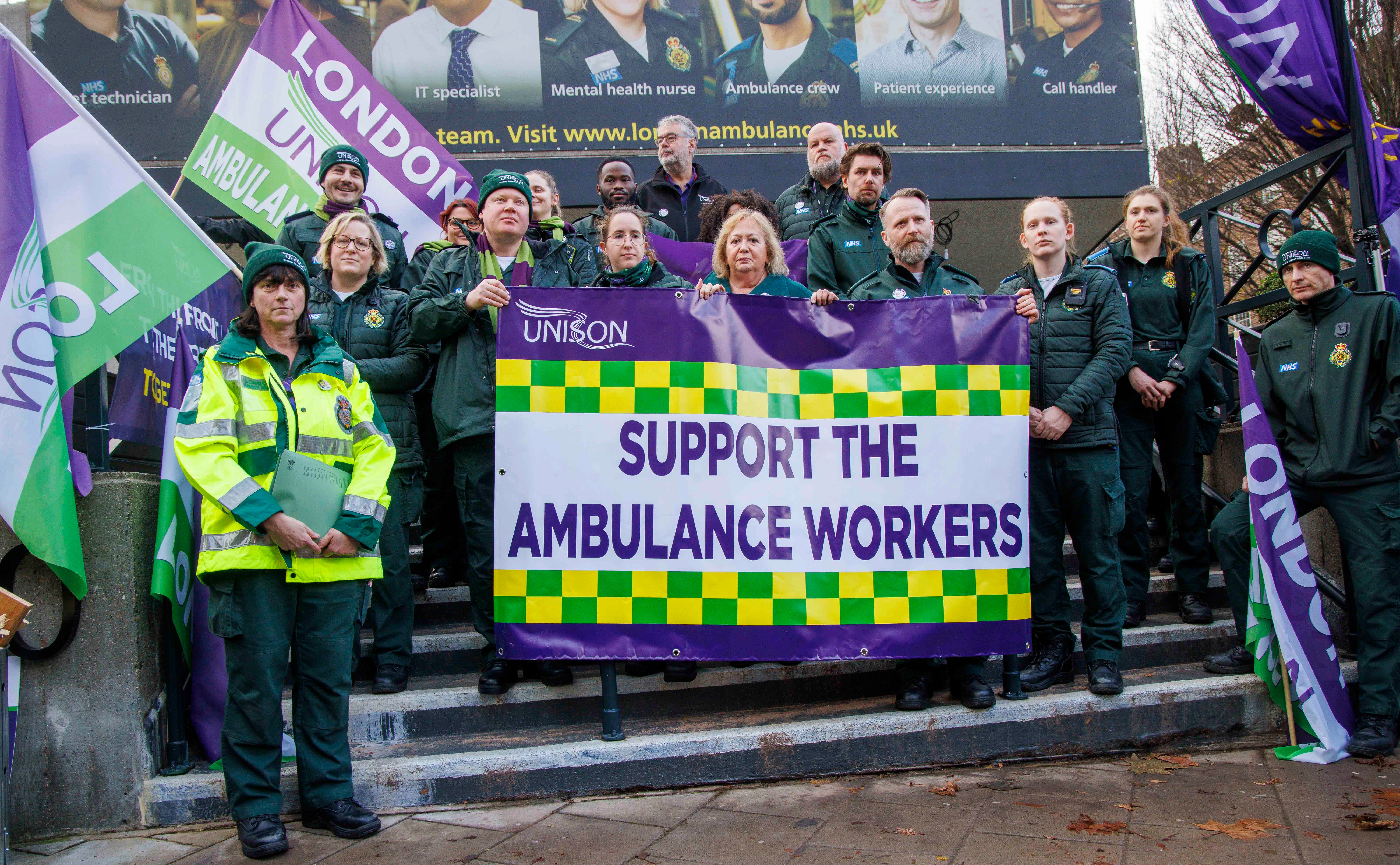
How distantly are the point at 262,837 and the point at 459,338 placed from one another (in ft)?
6.85

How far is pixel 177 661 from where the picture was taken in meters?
3.63

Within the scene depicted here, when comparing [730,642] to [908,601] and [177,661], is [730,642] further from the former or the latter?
[177,661]

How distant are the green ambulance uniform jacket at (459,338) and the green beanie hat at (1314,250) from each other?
338cm

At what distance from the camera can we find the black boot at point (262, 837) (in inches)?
120

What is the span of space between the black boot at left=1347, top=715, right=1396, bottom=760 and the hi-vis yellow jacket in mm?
3979

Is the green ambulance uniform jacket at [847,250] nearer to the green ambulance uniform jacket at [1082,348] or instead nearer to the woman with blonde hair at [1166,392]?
the green ambulance uniform jacket at [1082,348]

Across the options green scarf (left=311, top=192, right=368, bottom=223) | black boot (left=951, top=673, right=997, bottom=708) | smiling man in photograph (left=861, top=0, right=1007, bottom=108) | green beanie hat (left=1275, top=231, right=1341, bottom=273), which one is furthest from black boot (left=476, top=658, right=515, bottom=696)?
smiling man in photograph (left=861, top=0, right=1007, bottom=108)

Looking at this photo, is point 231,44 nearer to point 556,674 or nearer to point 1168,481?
point 556,674

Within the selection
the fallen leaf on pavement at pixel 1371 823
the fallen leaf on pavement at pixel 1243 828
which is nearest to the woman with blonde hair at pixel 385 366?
the fallen leaf on pavement at pixel 1243 828

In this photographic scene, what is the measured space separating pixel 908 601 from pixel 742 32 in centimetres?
706

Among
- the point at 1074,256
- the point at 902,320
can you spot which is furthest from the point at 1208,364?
the point at 902,320

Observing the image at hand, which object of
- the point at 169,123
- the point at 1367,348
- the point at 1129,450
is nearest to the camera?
the point at 1367,348

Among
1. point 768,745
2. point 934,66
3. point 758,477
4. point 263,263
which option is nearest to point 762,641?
point 768,745

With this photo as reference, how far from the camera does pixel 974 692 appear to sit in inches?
154
